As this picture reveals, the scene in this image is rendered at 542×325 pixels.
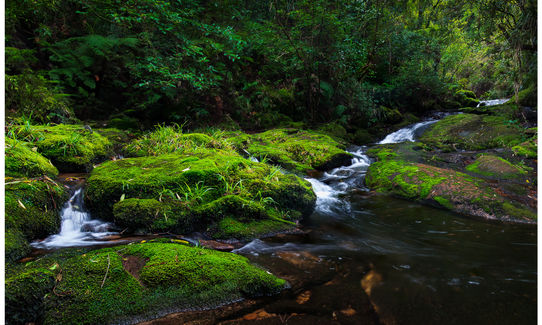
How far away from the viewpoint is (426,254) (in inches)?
118

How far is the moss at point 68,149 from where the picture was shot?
4230mm

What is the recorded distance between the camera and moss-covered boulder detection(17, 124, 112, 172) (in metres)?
4.23

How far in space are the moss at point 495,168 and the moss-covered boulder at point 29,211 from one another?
8.09 m

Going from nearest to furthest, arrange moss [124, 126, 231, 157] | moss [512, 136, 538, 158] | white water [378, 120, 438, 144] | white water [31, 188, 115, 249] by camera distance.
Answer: white water [31, 188, 115, 249] → moss [124, 126, 231, 157] → moss [512, 136, 538, 158] → white water [378, 120, 438, 144]

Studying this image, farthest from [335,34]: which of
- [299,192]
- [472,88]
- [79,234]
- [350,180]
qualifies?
[472,88]

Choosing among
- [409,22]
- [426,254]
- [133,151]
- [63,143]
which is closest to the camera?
[426,254]

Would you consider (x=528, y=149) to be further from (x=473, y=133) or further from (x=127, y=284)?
(x=127, y=284)

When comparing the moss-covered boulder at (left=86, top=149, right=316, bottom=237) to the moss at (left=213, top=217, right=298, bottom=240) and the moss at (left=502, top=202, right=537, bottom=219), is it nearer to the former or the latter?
the moss at (left=213, top=217, right=298, bottom=240)

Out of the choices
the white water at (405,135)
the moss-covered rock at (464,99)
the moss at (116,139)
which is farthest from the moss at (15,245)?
the moss-covered rock at (464,99)

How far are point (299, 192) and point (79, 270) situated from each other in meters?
2.94

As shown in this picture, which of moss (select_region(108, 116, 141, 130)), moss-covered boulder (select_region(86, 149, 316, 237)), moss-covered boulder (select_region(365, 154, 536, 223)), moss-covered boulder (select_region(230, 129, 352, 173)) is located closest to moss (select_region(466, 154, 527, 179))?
moss-covered boulder (select_region(365, 154, 536, 223))

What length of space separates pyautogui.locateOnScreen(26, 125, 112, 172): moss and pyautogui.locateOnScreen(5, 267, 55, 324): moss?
313cm

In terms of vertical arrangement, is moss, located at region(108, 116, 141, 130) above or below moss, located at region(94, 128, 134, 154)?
above

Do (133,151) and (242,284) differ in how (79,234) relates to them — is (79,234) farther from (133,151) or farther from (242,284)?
(133,151)
